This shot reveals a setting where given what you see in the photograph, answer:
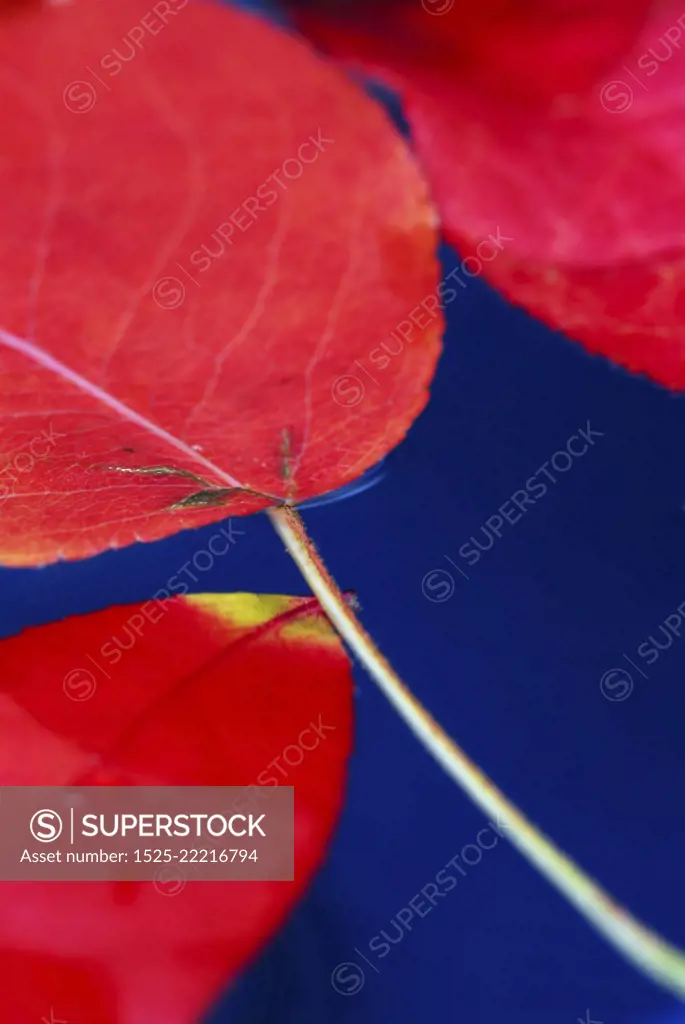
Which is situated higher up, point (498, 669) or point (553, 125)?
point (553, 125)

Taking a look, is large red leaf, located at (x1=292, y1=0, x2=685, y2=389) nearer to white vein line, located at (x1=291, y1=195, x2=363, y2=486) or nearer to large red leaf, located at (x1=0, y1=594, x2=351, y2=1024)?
white vein line, located at (x1=291, y1=195, x2=363, y2=486)

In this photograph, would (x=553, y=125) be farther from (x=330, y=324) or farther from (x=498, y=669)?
(x=498, y=669)

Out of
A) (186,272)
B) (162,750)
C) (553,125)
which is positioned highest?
(553,125)

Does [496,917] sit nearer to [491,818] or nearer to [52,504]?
[491,818]

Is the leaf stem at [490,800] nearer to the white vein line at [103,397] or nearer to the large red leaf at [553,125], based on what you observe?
the white vein line at [103,397]

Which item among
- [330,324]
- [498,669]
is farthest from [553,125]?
[498,669]

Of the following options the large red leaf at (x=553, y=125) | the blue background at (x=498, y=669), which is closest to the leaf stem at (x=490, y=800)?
→ the blue background at (x=498, y=669)

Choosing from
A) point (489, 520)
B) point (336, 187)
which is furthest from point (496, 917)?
point (336, 187)
